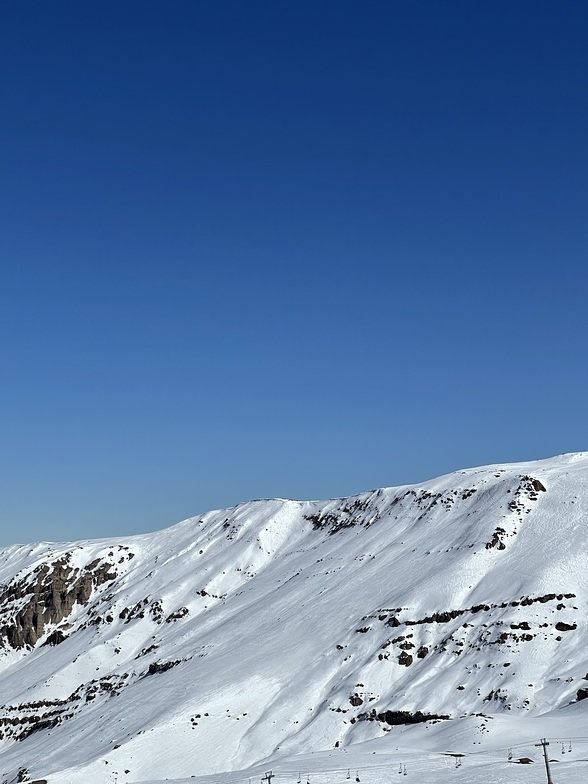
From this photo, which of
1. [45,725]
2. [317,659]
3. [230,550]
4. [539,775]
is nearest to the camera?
[539,775]

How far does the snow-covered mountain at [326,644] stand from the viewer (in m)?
66.5

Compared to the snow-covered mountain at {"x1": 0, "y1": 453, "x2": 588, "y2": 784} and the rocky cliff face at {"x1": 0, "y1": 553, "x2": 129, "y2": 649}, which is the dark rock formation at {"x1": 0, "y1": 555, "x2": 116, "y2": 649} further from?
the snow-covered mountain at {"x1": 0, "y1": 453, "x2": 588, "y2": 784}

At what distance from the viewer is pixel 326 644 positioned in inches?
3499

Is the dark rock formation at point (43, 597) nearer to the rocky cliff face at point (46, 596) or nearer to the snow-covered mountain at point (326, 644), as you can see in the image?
the rocky cliff face at point (46, 596)

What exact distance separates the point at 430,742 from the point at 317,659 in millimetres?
34971

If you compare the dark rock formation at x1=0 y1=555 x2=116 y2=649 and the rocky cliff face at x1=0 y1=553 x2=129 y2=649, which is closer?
the rocky cliff face at x1=0 y1=553 x2=129 y2=649

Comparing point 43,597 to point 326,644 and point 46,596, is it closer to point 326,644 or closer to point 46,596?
point 46,596

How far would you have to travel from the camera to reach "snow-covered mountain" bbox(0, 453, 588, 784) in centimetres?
6650

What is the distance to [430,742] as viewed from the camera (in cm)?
5291

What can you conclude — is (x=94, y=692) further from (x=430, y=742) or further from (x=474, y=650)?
(x=430, y=742)

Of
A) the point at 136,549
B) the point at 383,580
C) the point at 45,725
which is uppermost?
the point at 136,549

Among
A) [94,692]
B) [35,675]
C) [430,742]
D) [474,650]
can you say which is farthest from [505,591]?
[35,675]

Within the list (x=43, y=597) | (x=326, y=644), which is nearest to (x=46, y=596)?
(x=43, y=597)

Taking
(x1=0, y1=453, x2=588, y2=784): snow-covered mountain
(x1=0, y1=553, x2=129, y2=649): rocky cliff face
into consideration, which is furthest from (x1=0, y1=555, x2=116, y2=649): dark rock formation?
(x1=0, y1=453, x2=588, y2=784): snow-covered mountain
